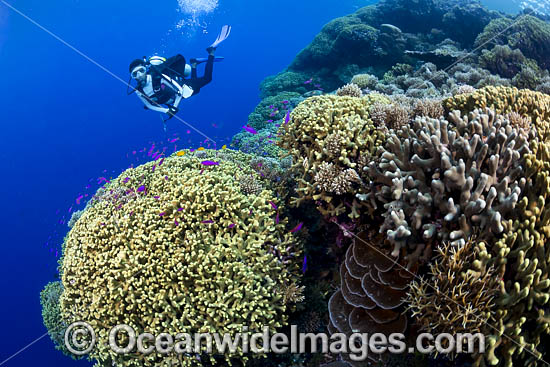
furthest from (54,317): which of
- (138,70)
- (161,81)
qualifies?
(161,81)

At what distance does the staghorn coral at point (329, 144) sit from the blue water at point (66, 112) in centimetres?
669

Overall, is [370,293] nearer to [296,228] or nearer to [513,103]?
[296,228]

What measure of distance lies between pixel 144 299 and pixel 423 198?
327 centimetres

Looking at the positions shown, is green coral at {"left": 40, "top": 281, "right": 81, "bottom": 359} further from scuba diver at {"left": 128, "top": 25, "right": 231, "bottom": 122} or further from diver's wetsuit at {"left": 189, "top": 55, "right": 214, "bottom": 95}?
diver's wetsuit at {"left": 189, "top": 55, "right": 214, "bottom": 95}

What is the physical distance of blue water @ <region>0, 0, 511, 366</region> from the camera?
19.8m

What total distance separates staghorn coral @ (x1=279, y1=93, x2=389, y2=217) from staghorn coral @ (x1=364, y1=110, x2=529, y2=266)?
1.72 feet

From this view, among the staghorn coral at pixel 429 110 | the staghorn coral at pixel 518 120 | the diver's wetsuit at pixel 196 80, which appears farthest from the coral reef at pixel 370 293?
the diver's wetsuit at pixel 196 80

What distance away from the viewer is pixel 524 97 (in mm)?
3898

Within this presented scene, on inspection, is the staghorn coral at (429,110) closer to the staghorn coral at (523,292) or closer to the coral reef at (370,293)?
the staghorn coral at (523,292)

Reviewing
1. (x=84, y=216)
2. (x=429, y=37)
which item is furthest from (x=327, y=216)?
(x=429, y=37)

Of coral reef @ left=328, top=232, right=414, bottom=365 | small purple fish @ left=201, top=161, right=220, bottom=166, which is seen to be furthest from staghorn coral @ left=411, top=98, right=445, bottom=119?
small purple fish @ left=201, top=161, right=220, bottom=166

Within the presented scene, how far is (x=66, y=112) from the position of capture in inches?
1412

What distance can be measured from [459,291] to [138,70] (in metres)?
10.4

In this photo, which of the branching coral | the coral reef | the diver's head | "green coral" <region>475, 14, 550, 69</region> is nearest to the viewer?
the coral reef
